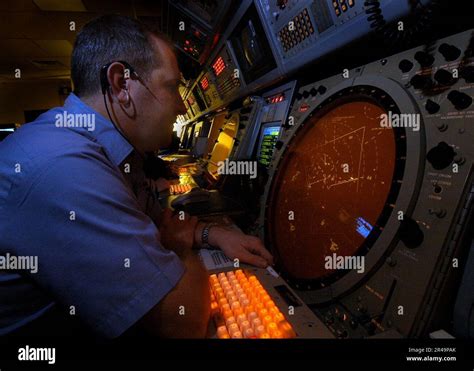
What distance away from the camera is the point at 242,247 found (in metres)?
1.06

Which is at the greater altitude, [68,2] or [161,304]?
[68,2]

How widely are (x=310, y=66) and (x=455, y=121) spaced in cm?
91

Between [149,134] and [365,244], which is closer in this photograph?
[365,244]

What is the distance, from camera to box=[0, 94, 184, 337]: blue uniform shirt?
561 millimetres

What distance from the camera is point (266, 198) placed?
1487mm

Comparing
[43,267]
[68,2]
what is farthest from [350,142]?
[68,2]

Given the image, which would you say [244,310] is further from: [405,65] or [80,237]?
[405,65]

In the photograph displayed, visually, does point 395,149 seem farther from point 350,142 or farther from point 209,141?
point 209,141

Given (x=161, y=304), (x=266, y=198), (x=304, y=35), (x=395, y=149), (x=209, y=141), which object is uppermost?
(x=304, y=35)

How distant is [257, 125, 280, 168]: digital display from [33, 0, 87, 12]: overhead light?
3.74 m

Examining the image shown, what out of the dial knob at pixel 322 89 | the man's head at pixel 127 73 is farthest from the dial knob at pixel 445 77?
the man's head at pixel 127 73

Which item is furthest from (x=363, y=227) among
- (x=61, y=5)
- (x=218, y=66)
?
(x=61, y=5)

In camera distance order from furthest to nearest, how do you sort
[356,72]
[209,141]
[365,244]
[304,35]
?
[209,141] → [304,35] → [356,72] → [365,244]

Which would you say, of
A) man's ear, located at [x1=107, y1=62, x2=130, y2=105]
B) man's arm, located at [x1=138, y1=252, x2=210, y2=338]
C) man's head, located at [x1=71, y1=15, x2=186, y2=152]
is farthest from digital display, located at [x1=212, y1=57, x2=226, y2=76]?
man's arm, located at [x1=138, y1=252, x2=210, y2=338]
